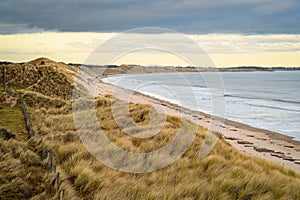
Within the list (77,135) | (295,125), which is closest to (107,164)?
(77,135)

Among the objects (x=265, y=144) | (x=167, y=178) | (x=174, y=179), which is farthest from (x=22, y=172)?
A: (x=265, y=144)

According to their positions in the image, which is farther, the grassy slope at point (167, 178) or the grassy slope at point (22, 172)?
the grassy slope at point (167, 178)

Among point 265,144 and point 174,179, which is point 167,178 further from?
point 265,144

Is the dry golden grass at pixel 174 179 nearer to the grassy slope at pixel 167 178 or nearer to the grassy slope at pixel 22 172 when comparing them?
the grassy slope at pixel 167 178

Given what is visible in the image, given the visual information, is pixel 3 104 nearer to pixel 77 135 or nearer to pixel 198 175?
pixel 77 135

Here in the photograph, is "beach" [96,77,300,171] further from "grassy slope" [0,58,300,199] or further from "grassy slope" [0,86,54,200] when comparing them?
"grassy slope" [0,86,54,200]

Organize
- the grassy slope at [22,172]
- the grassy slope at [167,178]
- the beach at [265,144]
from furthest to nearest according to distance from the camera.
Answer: the beach at [265,144] → the grassy slope at [167,178] → the grassy slope at [22,172]

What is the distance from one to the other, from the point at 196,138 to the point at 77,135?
452 centimetres

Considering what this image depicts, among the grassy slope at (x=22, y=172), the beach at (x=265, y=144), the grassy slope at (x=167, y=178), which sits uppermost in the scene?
the grassy slope at (x=22, y=172)

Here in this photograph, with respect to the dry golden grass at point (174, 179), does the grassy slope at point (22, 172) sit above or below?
above

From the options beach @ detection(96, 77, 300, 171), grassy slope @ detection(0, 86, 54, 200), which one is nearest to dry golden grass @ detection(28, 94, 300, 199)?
grassy slope @ detection(0, 86, 54, 200)

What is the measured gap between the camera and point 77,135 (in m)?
10.7

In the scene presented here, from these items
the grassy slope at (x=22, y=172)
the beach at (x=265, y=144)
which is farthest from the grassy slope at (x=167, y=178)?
the beach at (x=265, y=144)

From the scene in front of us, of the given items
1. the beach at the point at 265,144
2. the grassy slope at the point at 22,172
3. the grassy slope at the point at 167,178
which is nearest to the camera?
the grassy slope at the point at 22,172
